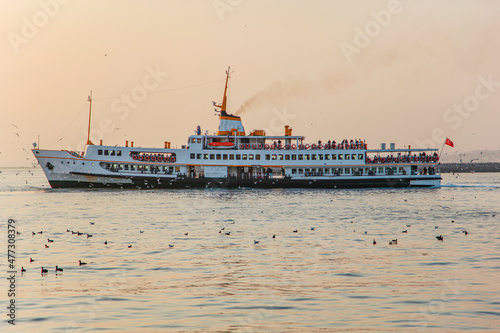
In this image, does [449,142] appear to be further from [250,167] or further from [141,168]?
[141,168]

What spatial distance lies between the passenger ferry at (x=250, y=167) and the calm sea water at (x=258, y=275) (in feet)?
113

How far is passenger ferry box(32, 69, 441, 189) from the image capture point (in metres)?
79.5

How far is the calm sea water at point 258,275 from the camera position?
647 inches

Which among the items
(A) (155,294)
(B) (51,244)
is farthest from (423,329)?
(B) (51,244)

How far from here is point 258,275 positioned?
22.5 metres

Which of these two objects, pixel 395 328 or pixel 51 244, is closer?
pixel 395 328

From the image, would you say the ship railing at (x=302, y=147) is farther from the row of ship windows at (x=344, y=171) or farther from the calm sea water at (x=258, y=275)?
the calm sea water at (x=258, y=275)

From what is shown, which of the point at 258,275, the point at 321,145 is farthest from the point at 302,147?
the point at 258,275

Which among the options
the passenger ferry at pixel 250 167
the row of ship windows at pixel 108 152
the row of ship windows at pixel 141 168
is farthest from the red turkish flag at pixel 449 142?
the row of ship windows at pixel 108 152

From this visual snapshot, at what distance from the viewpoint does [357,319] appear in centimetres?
1633

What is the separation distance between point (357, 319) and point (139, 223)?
2784 cm

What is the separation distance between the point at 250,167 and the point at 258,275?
60.7 meters

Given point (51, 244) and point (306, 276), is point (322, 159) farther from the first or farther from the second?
point (306, 276)

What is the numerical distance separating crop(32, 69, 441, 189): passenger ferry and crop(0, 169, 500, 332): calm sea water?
34.4 meters
